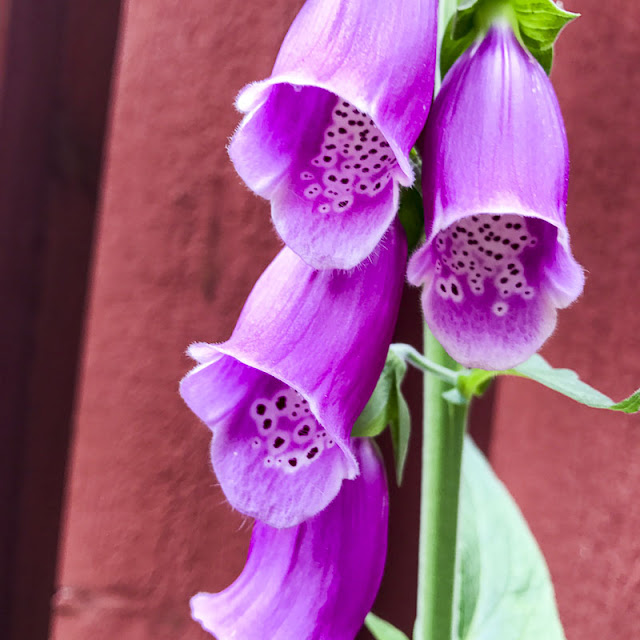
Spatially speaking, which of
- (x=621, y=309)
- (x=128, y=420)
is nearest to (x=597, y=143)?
(x=621, y=309)

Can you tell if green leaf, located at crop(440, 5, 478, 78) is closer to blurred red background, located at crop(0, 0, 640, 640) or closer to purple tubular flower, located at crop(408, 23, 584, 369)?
purple tubular flower, located at crop(408, 23, 584, 369)

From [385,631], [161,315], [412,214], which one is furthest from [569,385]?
[161,315]

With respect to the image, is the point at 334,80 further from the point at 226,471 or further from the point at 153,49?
the point at 153,49

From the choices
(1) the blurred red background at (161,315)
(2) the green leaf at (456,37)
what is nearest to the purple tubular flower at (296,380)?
(2) the green leaf at (456,37)

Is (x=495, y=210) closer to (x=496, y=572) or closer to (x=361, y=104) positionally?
(x=361, y=104)

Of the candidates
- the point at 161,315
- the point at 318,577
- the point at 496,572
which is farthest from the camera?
the point at 161,315

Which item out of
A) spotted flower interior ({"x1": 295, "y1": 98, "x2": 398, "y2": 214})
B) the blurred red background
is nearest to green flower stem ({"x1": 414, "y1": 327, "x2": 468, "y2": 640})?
spotted flower interior ({"x1": 295, "y1": 98, "x2": 398, "y2": 214})

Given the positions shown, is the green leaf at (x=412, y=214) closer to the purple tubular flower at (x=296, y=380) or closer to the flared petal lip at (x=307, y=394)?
the purple tubular flower at (x=296, y=380)
